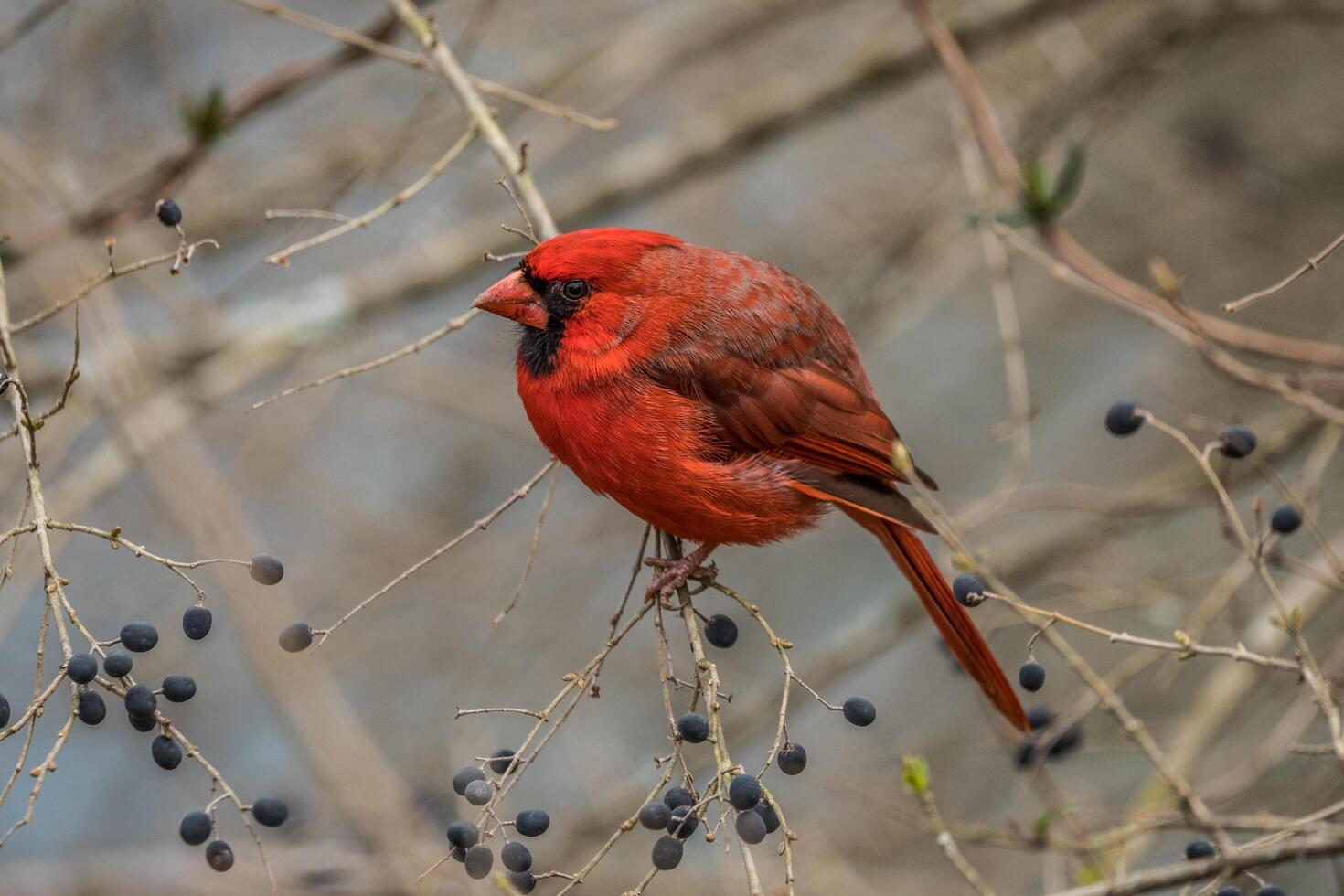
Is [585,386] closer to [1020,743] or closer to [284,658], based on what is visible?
[1020,743]

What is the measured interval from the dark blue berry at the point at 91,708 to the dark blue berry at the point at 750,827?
101 cm

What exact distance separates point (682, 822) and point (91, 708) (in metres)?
0.95

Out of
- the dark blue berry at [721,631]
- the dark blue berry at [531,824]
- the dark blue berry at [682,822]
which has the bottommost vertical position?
the dark blue berry at [682,822]

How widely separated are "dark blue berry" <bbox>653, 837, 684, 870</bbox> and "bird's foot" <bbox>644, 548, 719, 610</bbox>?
61cm

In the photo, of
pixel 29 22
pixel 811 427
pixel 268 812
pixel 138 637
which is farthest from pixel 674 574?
pixel 29 22

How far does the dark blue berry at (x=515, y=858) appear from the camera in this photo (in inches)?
96.1

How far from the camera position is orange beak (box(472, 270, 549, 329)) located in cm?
343

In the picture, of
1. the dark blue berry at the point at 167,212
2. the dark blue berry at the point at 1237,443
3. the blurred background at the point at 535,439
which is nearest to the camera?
the dark blue berry at the point at 167,212

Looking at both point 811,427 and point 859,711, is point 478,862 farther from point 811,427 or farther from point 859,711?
point 811,427

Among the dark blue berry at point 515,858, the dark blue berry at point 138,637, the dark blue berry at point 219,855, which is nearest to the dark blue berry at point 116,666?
the dark blue berry at point 138,637

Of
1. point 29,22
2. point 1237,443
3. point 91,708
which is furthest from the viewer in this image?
point 29,22

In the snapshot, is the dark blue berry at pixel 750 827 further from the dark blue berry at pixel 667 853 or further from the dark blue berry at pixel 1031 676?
the dark blue berry at pixel 1031 676

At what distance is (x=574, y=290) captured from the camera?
3.49 meters

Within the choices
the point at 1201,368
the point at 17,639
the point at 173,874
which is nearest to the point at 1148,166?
the point at 1201,368
